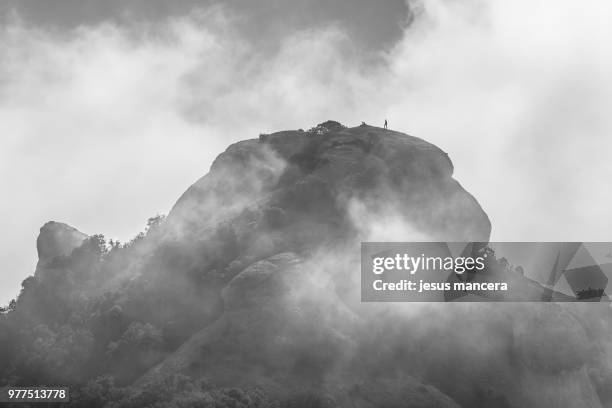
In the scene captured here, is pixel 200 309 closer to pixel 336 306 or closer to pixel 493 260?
pixel 336 306

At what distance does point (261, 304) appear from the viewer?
92000 mm

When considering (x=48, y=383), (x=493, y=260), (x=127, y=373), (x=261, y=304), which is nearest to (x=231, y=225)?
(x=261, y=304)

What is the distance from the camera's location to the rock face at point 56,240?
450 ft

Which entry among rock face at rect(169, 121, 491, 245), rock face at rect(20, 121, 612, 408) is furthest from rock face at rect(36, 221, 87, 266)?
rock face at rect(169, 121, 491, 245)

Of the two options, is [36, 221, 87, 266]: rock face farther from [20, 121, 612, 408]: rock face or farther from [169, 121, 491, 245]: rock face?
[169, 121, 491, 245]: rock face

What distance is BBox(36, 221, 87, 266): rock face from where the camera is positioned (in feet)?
450

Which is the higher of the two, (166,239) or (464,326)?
(166,239)

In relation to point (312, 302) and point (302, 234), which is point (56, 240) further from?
point (312, 302)

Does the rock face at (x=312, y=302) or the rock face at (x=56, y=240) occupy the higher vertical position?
the rock face at (x=56, y=240)

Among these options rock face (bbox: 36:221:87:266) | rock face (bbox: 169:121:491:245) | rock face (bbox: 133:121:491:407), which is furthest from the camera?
rock face (bbox: 36:221:87:266)

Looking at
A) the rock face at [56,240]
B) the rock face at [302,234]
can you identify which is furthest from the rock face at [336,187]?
the rock face at [56,240]

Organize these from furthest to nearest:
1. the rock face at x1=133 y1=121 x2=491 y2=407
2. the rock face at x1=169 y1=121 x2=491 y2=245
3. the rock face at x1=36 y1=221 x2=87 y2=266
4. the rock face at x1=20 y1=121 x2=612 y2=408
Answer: the rock face at x1=36 y1=221 x2=87 y2=266, the rock face at x1=169 y1=121 x2=491 y2=245, the rock face at x1=20 y1=121 x2=612 y2=408, the rock face at x1=133 y1=121 x2=491 y2=407

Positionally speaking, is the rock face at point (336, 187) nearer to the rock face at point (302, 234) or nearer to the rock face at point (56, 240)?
the rock face at point (302, 234)

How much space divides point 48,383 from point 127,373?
1160cm
